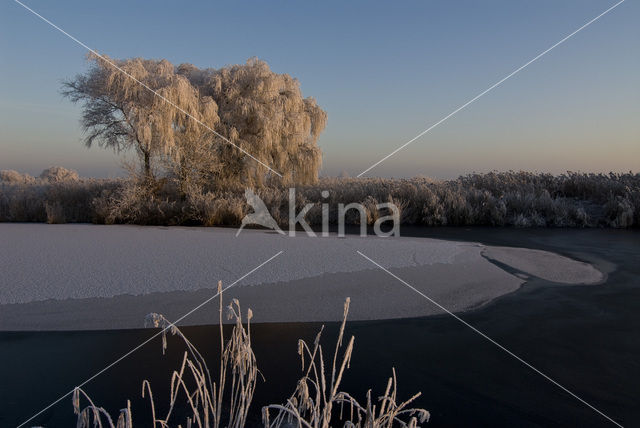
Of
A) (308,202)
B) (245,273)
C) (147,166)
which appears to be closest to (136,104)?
(147,166)

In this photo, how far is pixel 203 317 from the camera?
11.7 feet

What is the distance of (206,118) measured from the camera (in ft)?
37.2

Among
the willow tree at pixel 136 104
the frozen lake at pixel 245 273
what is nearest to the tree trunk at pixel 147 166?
the willow tree at pixel 136 104

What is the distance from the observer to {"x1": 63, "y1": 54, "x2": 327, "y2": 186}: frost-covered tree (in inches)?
401

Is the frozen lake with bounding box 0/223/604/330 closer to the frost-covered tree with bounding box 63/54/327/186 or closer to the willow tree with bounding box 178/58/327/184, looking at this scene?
the frost-covered tree with bounding box 63/54/327/186

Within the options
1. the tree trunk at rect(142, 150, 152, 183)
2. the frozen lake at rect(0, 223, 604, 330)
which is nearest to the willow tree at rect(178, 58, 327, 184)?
the tree trunk at rect(142, 150, 152, 183)

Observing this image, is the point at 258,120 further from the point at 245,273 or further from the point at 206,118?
the point at 245,273

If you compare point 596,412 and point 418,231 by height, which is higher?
point 418,231

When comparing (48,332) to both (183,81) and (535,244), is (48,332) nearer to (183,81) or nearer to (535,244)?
(535,244)

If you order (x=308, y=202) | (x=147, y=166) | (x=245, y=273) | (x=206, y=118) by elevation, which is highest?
(x=206, y=118)

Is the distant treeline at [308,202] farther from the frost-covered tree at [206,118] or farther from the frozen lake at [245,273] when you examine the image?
the frozen lake at [245,273]

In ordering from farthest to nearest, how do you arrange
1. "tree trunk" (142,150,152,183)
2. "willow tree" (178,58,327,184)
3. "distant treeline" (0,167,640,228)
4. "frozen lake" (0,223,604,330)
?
1. "willow tree" (178,58,327,184)
2. "tree trunk" (142,150,152,183)
3. "distant treeline" (0,167,640,228)
4. "frozen lake" (0,223,604,330)

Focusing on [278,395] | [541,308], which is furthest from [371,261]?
[278,395]

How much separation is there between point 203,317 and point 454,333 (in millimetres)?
2043
